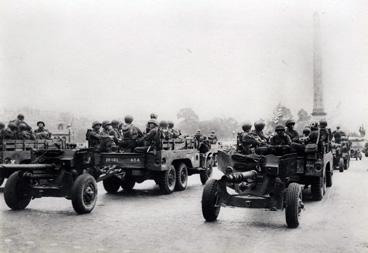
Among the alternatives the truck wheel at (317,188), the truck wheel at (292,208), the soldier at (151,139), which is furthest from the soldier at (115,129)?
the truck wheel at (292,208)

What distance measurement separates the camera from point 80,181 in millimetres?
8531

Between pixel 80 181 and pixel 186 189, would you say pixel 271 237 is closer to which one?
pixel 80 181

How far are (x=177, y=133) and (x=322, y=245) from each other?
972 centimetres

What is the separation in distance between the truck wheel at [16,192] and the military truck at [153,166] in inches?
93.5

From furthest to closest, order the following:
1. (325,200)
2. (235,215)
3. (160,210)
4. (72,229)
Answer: (325,200)
(160,210)
(235,215)
(72,229)

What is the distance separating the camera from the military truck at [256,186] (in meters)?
7.45

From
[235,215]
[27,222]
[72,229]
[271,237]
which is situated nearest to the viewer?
[271,237]

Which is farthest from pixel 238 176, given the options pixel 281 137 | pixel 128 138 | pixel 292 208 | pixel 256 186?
pixel 128 138

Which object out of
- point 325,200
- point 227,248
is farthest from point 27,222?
point 325,200

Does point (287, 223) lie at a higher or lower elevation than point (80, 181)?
lower

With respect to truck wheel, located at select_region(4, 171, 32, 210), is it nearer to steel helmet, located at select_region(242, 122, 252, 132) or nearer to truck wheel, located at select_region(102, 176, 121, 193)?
truck wheel, located at select_region(102, 176, 121, 193)

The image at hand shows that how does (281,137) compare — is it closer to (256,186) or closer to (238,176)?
(256,186)

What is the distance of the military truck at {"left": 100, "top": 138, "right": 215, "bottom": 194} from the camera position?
36.7 ft

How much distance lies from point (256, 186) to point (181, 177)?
13.6 feet
